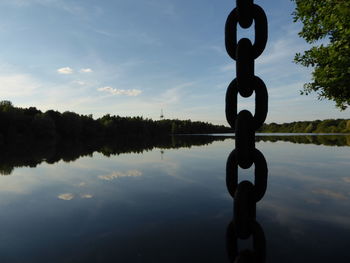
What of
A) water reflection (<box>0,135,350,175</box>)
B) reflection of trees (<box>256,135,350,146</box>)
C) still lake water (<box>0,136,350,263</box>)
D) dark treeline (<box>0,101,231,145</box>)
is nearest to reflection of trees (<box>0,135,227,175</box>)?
water reflection (<box>0,135,350,175</box>)

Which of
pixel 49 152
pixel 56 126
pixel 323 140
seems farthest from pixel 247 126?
pixel 56 126

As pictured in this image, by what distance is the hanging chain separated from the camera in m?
1.82

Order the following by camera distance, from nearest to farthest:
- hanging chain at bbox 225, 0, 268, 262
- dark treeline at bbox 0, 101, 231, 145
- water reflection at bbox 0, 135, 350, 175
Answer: hanging chain at bbox 225, 0, 268, 262 → water reflection at bbox 0, 135, 350, 175 → dark treeline at bbox 0, 101, 231, 145

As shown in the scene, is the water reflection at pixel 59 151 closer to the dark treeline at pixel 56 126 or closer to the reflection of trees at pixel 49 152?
the reflection of trees at pixel 49 152

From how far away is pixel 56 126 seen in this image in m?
104

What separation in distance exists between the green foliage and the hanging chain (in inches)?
374

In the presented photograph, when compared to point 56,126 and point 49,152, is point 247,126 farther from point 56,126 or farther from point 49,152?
point 56,126

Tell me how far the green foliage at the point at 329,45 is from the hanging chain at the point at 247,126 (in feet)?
31.2

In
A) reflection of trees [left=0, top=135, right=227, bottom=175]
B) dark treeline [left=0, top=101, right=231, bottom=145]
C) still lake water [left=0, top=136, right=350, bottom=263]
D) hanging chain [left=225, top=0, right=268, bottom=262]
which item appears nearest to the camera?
hanging chain [left=225, top=0, right=268, bottom=262]

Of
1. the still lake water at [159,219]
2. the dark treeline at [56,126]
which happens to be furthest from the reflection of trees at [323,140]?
the dark treeline at [56,126]

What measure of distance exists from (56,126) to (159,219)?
347 ft

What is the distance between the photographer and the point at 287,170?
22.8m

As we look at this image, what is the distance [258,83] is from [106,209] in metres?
12.5

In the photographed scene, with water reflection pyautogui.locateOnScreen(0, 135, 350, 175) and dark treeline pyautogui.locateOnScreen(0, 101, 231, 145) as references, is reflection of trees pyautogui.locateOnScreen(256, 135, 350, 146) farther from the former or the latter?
dark treeline pyautogui.locateOnScreen(0, 101, 231, 145)
